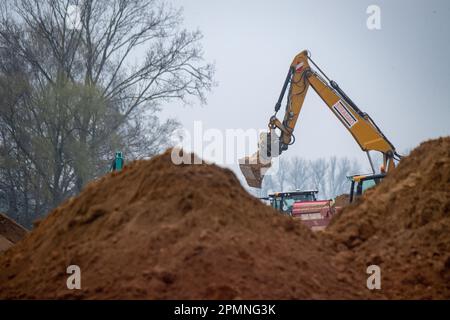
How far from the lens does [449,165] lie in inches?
229

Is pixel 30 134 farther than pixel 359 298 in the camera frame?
Yes

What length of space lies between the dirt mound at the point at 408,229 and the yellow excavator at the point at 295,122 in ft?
23.7

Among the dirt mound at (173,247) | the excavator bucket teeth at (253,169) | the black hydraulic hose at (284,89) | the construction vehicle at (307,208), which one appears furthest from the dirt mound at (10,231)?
the black hydraulic hose at (284,89)

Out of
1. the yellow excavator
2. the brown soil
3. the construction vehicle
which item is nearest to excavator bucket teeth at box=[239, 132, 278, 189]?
the yellow excavator

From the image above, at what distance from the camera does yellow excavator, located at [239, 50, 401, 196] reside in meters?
13.8

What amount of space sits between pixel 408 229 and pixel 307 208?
10.1m

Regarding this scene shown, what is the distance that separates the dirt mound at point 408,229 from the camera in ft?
15.7

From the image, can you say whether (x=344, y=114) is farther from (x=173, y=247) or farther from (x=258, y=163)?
(x=173, y=247)

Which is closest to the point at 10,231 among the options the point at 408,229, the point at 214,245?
the point at 214,245

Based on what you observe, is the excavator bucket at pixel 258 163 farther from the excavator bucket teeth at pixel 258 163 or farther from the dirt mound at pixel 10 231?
the dirt mound at pixel 10 231

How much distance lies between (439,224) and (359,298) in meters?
1.41

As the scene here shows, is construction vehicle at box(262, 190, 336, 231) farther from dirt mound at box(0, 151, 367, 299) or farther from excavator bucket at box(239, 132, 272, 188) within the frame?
dirt mound at box(0, 151, 367, 299)
